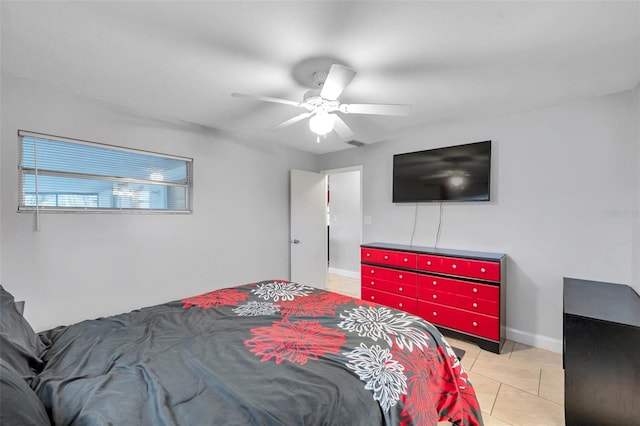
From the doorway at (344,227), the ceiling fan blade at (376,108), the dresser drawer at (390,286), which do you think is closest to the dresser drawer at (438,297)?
the dresser drawer at (390,286)

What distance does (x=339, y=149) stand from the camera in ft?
14.5

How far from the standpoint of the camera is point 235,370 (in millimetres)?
1116

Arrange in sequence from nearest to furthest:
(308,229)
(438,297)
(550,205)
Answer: (550,205) → (438,297) → (308,229)

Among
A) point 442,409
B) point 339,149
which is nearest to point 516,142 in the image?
point 339,149

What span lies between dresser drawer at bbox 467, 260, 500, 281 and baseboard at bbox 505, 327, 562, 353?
2.54 feet

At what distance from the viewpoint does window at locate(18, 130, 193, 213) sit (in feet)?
7.24

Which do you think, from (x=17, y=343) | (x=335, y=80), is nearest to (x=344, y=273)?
(x=335, y=80)

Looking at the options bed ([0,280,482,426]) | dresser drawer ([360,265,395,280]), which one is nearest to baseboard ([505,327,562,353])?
dresser drawer ([360,265,395,280])

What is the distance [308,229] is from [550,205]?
120 inches

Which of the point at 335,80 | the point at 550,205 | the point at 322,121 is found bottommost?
the point at 550,205

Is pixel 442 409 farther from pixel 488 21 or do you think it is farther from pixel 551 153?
pixel 551 153

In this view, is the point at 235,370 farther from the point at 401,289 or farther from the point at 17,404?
the point at 401,289

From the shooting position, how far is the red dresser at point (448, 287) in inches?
102

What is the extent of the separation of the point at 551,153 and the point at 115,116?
170 inches
